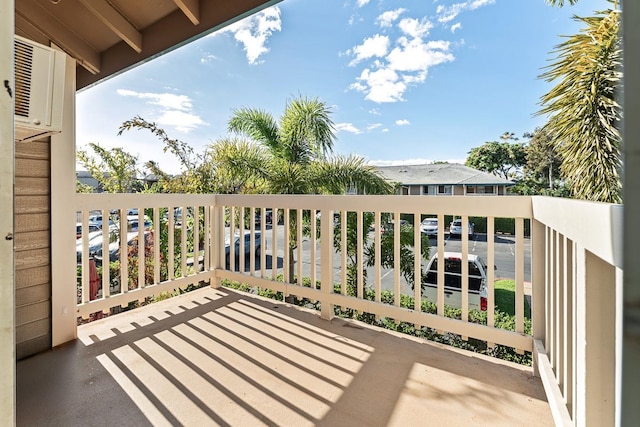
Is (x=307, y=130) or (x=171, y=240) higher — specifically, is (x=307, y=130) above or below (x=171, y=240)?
above

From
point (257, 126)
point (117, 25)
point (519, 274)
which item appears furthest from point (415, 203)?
point (257, 126)

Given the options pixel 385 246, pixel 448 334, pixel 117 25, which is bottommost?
pixel 448 334

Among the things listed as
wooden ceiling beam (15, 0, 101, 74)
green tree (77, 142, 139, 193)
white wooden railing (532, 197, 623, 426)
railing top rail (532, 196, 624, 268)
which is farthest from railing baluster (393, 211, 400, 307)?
green tree (77, 142, 139, 193)

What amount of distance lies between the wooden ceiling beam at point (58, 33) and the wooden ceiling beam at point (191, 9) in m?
0.84

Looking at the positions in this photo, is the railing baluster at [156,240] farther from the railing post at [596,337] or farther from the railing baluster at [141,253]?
the railing post at [596,337]

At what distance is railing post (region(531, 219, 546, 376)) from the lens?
5.34ft

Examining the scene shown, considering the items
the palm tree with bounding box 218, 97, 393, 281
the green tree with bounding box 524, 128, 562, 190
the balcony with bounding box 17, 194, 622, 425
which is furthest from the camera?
the palm tree with bounding box 218, 97, 393, 281

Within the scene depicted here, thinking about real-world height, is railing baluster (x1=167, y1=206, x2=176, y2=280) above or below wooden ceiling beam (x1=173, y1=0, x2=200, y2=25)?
below

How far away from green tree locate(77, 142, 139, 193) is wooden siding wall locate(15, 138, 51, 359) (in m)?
3.71

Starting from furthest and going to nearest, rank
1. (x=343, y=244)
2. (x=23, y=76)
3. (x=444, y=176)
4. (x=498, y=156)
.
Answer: (x=498, y=156)
(x=444, y=176)
(x=343, y=244)
(x=23, y=76)

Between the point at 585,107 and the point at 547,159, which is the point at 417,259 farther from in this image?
the point at 547,159

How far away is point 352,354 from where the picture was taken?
185 cm

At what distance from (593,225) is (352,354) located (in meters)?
1.53

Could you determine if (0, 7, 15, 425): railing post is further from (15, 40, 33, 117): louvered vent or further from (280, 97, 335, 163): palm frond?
(280, 97, 335, 163): palm frond
